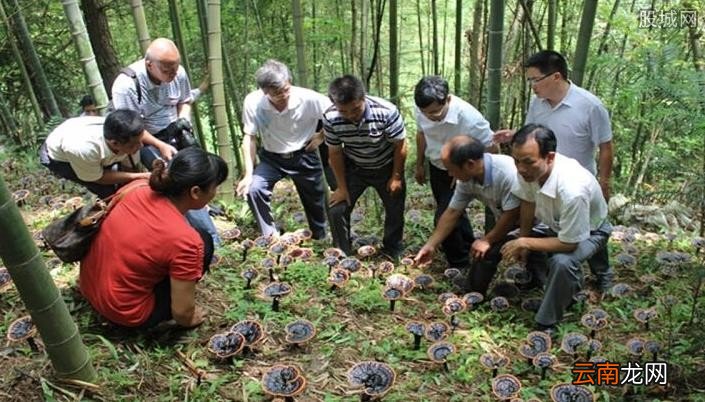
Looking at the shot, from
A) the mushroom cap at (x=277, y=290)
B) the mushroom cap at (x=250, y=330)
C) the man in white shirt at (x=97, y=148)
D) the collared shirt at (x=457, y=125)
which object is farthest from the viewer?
the collared shirt at (x=457, y=125)

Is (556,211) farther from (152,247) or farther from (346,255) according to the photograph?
(152,247)

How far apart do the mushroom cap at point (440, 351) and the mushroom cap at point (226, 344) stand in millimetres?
1171

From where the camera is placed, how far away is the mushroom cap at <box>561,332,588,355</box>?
348 cm

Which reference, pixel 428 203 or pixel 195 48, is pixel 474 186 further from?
pixel 195 48

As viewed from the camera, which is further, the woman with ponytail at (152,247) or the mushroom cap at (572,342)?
the mushroom cap at (572,342)

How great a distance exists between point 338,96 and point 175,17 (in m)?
2.81

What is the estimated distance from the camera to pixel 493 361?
3299 millimetres

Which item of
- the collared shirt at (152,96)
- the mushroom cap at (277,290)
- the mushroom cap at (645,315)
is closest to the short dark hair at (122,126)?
the collared shirt at (152,96)

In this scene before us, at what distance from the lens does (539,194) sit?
3.82 meters

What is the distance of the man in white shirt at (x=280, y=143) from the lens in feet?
16.1

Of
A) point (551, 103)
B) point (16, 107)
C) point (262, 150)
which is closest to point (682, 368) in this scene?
point (551, 103)

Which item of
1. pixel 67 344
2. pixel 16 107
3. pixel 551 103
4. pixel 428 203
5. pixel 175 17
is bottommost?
pixel 428 203

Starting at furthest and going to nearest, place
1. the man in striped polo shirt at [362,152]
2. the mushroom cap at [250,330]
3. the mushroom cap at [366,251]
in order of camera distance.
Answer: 1. the mushroom cap at [366,251]
2. the man in striped polo shirt at [362,152]
3. the mushroom cap at [250,330]

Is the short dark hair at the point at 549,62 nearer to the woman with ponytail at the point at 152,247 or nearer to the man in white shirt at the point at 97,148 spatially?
the woman with ponytail at the point at 152,247
